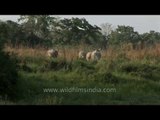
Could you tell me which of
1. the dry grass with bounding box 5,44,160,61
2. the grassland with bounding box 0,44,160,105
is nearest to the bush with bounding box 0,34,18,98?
the grassland with bounding box 0,44,160,105

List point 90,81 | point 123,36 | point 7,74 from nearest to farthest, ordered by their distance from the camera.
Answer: point 7,74 → point 90,81 → point 123,36

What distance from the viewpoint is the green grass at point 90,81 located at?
12.6 metres

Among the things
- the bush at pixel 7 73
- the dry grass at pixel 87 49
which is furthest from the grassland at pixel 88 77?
the bush at pixel 7 73

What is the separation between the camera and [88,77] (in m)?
13.0

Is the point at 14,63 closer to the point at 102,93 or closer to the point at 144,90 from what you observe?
the point at 102,93

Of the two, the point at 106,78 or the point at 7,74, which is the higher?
the point at 7,74

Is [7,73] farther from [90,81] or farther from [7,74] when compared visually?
[90,81]

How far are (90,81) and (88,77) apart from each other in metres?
0.12

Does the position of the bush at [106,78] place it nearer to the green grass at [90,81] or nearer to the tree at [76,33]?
the green grass at [90,81]

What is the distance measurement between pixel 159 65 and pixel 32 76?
302 cm

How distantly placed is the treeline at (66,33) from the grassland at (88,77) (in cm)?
20

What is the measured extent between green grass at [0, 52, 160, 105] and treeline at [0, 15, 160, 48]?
47 centimetres

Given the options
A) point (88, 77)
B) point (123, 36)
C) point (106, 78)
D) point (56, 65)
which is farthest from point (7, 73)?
point (123, 36)
